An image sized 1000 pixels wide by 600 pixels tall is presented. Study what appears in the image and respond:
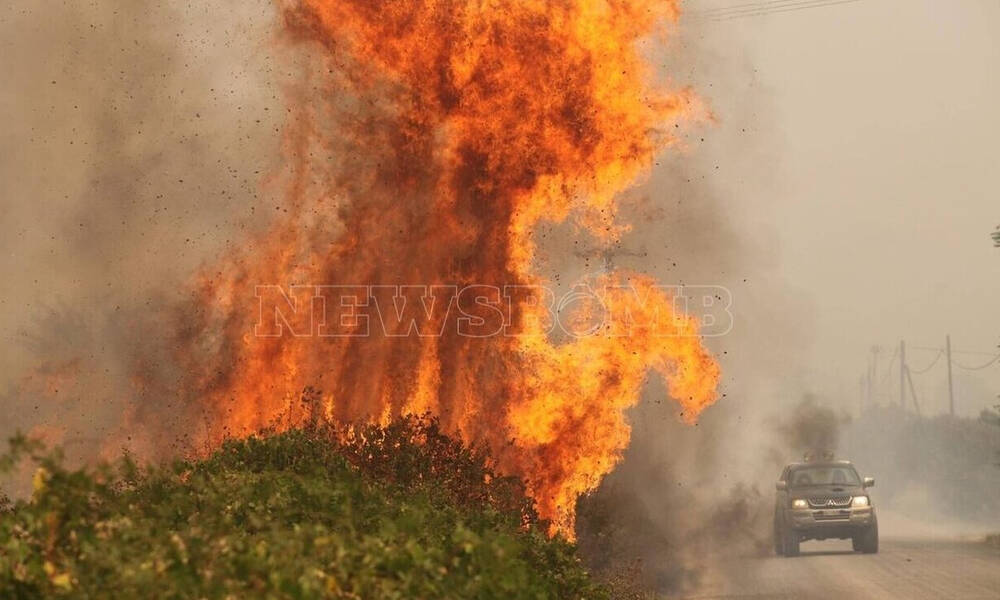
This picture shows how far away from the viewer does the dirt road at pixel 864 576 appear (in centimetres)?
2311

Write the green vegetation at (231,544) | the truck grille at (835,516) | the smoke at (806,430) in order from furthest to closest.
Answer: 1. the smoke at (806,430)
2. the truck grille at (835,516)
3. the green vegetation at (231,544)

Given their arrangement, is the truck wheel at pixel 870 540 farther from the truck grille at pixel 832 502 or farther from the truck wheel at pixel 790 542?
the truck grille at pixel 832 502

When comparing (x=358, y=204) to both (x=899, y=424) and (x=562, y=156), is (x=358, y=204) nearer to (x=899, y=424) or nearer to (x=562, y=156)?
(x=562, y=156)

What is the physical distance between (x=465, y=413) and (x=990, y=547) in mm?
18073

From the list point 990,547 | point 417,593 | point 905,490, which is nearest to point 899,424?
point 905,490

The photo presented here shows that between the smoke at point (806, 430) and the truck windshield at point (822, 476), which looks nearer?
the truck windshield at point (822, 476)

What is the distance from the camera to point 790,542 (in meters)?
33.0

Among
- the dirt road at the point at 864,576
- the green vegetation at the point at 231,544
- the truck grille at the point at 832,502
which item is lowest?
the dirt road at the point at 864,576

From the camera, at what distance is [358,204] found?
26.3 m

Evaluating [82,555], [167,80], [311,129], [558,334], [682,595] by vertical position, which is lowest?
[682,595]

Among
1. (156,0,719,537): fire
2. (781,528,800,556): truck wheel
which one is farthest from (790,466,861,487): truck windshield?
(156,0,719,537): fire

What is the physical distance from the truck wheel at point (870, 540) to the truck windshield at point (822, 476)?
1324 millimetres

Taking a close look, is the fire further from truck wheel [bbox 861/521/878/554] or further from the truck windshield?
truck wheel [bbox 861/521/878/554]

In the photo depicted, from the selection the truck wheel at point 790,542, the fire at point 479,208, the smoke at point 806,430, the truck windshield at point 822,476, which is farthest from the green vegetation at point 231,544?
the smoke at point 806,430
